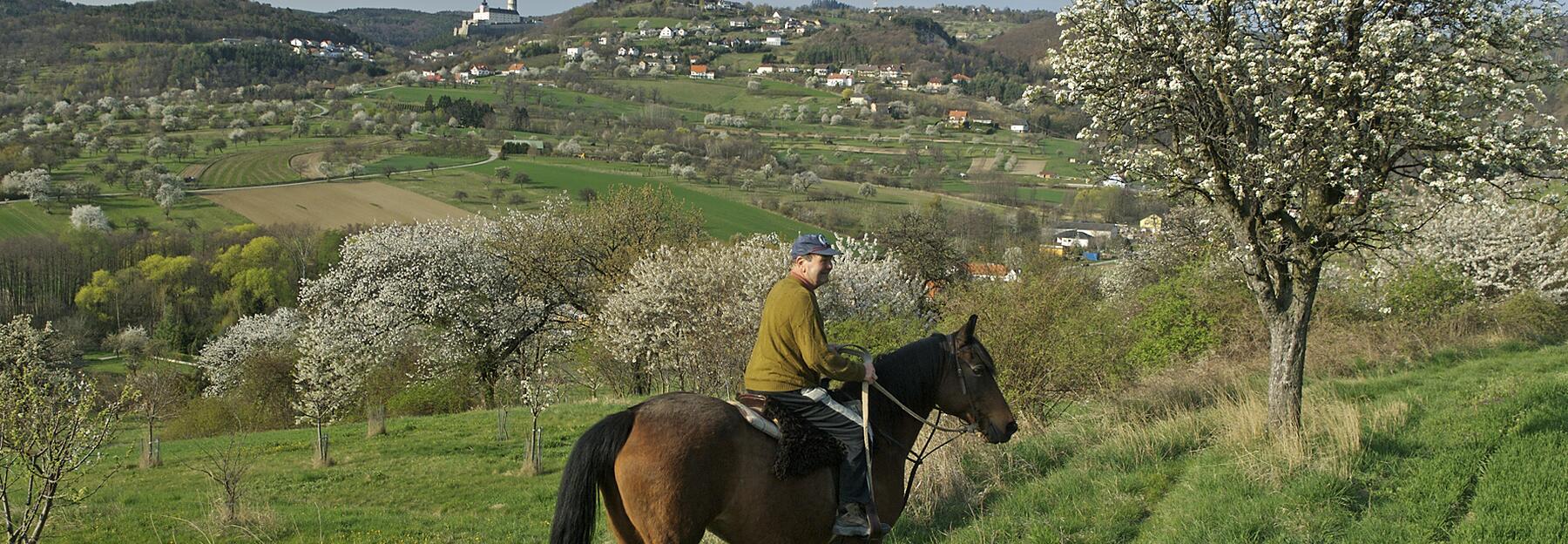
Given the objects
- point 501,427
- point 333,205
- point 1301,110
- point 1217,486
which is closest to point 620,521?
point 1217,486

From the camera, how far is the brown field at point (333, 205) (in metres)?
82.5

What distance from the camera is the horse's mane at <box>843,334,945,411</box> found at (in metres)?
7.02

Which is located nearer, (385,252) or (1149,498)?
(1149,498)

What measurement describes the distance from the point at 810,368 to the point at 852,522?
1224mm

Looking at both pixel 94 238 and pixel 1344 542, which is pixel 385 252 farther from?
pixel 94 238

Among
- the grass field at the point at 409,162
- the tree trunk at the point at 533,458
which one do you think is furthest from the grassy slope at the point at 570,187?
the tree trunk at the point at 533,458

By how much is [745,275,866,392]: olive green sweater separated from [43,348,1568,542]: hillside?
261 centimetres

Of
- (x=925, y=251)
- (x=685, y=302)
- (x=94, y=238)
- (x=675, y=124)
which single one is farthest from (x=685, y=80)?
(x=685, y=302)

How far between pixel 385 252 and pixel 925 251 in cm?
2696

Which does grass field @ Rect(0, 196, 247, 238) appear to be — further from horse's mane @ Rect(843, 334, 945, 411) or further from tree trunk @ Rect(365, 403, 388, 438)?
horse's mane @ Rect(843, 334, 945, 411)

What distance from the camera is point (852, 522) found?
652 centimetres

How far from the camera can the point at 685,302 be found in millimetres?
31172

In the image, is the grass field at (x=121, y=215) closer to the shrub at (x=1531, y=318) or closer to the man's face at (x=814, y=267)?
the man's face at (x=814, y=267)

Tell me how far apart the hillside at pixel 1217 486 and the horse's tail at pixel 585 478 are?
3689 mm
